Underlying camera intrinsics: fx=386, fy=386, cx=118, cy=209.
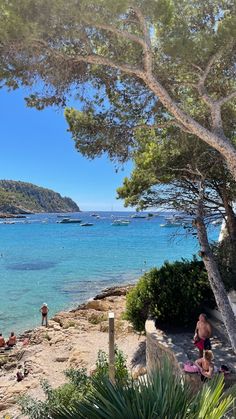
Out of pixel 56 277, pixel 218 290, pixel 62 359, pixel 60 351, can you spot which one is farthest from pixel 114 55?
pixel 56 277

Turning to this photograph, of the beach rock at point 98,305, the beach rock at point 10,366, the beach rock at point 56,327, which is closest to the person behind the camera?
the beach rock at point 10,366

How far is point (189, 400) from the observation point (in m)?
3.22

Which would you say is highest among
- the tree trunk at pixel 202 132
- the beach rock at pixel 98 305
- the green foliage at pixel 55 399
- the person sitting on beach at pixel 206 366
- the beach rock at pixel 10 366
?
the tree trunk at pixel 202 132

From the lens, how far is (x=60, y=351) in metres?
14.9

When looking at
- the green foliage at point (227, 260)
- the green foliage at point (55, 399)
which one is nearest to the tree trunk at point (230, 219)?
the green foliage at point (227, 260)

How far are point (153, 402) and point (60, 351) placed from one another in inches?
496

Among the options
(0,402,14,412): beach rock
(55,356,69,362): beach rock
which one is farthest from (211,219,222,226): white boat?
(0,402,14,412): beach rock

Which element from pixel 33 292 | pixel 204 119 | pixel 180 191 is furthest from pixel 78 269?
pixel 204 119

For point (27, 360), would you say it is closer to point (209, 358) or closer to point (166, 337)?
point (166, 337)

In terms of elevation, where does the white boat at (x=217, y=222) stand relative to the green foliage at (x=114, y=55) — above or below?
below

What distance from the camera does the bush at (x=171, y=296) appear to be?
35.3ft

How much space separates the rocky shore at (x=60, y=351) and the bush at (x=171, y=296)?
54.1 inches

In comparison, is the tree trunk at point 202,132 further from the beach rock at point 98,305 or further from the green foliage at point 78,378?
the beach rock at point 98,305

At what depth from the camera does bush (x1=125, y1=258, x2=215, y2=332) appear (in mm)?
10759
